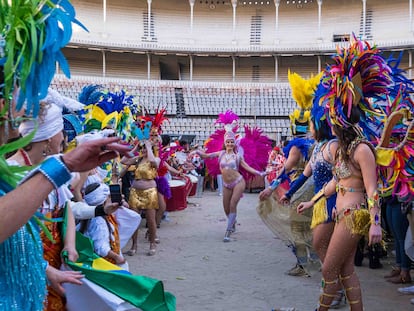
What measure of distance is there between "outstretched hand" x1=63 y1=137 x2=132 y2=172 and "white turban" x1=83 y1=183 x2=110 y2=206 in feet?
8.28

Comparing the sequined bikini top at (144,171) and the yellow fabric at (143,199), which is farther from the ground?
the sequined bikini top at (144,171)

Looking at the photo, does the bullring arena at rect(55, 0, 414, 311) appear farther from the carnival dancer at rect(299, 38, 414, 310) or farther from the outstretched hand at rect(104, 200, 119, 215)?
the outstretched hand at rect(104, 200, 119, 215)

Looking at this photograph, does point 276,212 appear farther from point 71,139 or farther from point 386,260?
point 71,139

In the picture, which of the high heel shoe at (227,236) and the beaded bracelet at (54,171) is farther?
the high heel shoe at (227,236)

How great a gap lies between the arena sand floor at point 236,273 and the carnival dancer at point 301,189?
10.8 inches

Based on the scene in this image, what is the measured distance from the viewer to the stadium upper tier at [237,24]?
113 ft

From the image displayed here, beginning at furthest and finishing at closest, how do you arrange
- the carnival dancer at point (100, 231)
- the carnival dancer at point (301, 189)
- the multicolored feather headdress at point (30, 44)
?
the carnival dancer at point (301, 189), the carnival dancer at point (100, 231), the multicolored feather headdress at point (30, 44)

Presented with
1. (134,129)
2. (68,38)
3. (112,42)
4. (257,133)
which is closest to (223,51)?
(112,42)

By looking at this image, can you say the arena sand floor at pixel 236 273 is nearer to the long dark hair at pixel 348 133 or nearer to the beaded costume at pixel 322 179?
the beaded costume at pixel 322 179

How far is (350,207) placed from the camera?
11.9ft

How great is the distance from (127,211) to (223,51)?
3142 cm

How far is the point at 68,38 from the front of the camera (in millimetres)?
1593

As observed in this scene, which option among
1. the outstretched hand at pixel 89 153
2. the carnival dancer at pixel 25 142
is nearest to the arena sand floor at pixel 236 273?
the carnival dancer at pixel 25 142

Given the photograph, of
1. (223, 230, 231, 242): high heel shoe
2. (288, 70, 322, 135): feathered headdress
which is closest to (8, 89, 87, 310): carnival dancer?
(288, 70, 322, 135): feathered headdress
